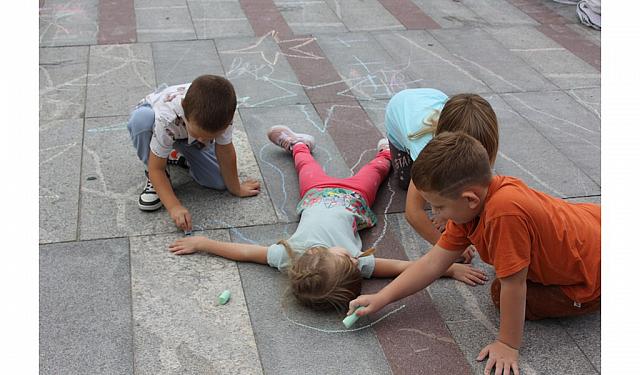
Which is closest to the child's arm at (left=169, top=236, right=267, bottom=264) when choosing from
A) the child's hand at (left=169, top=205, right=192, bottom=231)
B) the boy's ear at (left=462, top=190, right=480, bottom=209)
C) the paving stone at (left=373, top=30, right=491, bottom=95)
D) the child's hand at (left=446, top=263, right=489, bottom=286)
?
the child's hand at (left=169, top=205, right=192, bottom=231)

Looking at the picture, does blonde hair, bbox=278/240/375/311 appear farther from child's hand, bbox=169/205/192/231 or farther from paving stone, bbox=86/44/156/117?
paving stone, bbox=86/44/156/117

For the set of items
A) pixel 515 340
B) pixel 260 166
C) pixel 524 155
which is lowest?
pixel 260 166

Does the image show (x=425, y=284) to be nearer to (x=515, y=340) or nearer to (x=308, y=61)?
(x=515, y=340)

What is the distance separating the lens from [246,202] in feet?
13.0

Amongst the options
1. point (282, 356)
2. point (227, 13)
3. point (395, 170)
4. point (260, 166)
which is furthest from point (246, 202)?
point (227, 13)

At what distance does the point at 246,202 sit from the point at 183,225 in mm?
413

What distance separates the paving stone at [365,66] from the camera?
5293mm

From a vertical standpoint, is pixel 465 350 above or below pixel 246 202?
above

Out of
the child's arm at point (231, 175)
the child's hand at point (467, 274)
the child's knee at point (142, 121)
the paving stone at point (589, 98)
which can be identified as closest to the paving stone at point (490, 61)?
the paving stone at point (589, 98)

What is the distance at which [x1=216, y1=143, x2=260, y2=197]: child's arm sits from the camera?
152 inches

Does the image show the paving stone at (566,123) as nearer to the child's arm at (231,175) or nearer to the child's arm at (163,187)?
the child's arm at (231,175)

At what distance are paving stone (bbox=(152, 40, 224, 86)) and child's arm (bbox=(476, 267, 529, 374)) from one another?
10.2ft

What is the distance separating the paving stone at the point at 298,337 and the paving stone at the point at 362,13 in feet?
11.7

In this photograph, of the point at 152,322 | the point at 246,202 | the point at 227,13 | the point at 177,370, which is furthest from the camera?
the point at 227,13
